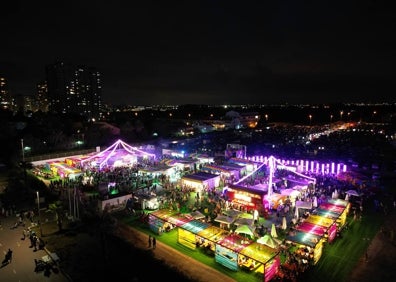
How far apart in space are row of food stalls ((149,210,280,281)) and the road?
540cm

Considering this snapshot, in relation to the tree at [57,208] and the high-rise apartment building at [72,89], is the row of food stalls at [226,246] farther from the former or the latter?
the high-rise apartment building at [72,89]

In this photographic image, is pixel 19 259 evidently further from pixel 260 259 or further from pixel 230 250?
pixel 260 259

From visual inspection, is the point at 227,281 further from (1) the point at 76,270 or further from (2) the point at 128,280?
(1) the point at 76,270

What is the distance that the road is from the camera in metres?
11.2

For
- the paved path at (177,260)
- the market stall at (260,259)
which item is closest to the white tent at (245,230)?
the market stall at (260,259)

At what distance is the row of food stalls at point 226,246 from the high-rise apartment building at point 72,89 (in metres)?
97.2

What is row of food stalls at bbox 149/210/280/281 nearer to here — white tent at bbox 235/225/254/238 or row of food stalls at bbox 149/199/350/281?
row of food stalls at bbox 149/199/350/281

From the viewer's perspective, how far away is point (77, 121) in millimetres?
53969

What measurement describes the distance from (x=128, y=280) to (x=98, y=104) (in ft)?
413

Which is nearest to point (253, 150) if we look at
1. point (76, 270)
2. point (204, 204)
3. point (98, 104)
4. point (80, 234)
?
point (204, 204)

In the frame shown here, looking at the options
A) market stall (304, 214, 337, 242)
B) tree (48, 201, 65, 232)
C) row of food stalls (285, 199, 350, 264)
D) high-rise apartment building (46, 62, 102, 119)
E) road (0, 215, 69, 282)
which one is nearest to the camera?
road (0, 215, 69, 282)

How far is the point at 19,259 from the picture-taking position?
41.2 feet

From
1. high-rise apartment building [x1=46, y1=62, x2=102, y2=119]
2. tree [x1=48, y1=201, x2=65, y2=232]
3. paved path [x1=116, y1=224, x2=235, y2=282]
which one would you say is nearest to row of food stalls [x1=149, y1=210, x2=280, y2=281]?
paved path [x1=116, y1=224, x2=235, y2=282]

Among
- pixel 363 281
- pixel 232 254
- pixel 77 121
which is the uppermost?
pixel 77 121
